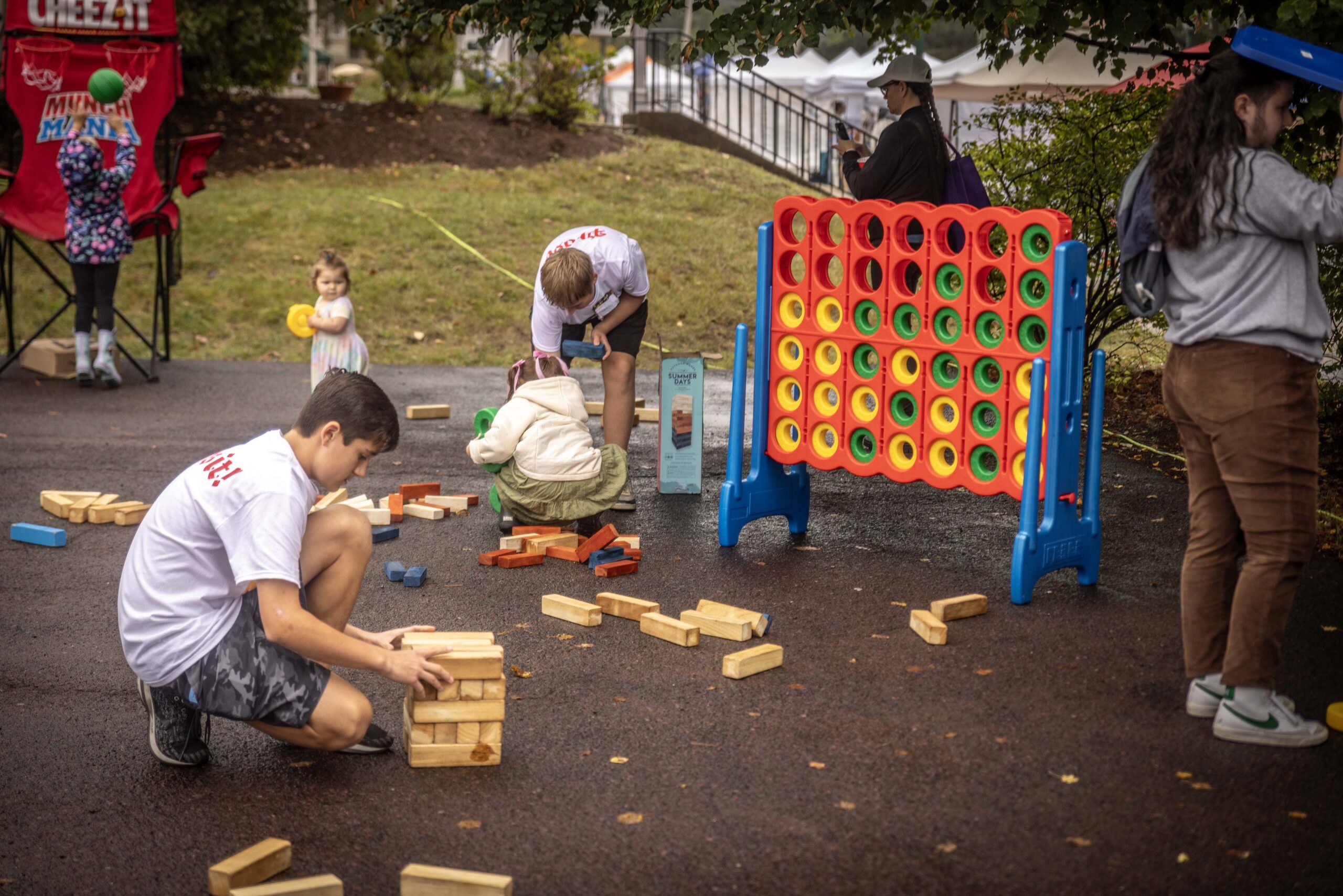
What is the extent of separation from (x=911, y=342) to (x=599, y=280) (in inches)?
71.1

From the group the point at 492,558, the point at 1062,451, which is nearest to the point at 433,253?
the point at 492,558

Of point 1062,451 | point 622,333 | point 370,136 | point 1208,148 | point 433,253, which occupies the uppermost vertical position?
point 370,136

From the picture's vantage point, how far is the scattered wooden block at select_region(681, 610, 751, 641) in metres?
5.10

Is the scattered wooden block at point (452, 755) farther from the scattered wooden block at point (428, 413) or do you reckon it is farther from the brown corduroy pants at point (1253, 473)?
the scattered wooden block at point (428, 413)

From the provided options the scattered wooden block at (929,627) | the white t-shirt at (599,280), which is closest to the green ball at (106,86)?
the white t-shirt at (599,280)

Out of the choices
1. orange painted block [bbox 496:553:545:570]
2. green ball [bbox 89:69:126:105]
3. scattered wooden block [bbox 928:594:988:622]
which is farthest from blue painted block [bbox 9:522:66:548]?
green ball [bbox 89:69:126:105]

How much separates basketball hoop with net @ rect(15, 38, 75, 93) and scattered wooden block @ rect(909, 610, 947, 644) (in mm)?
10559

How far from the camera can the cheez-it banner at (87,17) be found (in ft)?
Answer: 40.0

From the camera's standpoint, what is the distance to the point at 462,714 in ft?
12.8

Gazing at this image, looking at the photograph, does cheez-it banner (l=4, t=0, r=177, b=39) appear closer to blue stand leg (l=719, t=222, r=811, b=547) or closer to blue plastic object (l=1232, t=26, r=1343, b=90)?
blue stand leg (l=719, t=222, r=811, b=547)

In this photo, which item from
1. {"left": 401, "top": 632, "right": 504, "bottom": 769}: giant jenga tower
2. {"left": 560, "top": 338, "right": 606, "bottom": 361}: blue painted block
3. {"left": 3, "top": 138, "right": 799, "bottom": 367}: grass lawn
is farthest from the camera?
{"left": 3, "top": 138, "right": 799, "bottom": 367}: grass lawn

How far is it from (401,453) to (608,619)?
3.75m

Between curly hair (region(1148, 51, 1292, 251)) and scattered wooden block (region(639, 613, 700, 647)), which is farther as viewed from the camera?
scattered wooden block (region(639, 613, 700, 647))

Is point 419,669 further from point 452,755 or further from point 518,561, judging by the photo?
point 518,561
